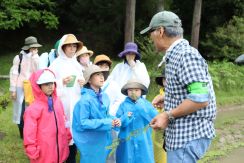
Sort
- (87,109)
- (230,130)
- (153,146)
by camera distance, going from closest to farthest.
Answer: (87,109)
(153,146)
(230,130)

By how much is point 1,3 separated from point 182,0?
32.2ft

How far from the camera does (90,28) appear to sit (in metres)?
22.3

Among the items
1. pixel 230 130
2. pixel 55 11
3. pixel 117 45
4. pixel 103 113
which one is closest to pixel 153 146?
pixel 103 113

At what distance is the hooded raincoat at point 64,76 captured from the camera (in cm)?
567

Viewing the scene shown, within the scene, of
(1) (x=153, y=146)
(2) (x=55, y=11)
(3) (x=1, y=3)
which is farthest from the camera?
(2) (x=55, y=11)

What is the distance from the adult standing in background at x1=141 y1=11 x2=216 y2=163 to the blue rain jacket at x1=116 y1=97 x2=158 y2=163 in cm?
187

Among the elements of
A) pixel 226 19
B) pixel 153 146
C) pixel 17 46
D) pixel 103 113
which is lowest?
pixel 153 146

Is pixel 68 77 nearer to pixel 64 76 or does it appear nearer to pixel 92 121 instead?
pixel 64 76

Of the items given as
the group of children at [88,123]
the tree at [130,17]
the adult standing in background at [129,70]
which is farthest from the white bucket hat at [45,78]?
the tree at [130,17]

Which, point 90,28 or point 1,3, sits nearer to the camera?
point 1,3

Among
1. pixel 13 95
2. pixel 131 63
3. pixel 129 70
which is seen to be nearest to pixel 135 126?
pixel 129 70

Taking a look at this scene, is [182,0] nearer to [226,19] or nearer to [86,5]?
[226,19]

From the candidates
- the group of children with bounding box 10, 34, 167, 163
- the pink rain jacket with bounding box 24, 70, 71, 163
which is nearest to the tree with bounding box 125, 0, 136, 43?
the group of children with bounding box 10, 34, 167, 163

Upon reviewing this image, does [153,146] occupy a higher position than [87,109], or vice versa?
[87,109]
